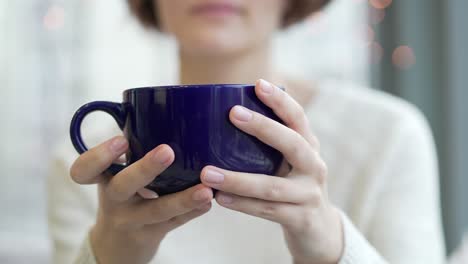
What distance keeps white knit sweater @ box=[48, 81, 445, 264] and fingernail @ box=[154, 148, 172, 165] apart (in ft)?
1.59

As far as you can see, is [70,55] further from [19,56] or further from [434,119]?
[434,119]

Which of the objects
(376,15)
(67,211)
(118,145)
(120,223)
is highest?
(376,15)

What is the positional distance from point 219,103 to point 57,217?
0.63 metres

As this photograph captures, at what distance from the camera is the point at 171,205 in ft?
1.49

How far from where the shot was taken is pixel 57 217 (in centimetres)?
92

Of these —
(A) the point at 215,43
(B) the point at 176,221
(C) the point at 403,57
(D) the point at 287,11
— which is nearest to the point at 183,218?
(B) the point at 176,221

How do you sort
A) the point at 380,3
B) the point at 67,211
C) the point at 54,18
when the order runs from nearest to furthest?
the point at 67,211 < the point at 54,18 < the point at 380,3

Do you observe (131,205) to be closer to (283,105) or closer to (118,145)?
(118,145)

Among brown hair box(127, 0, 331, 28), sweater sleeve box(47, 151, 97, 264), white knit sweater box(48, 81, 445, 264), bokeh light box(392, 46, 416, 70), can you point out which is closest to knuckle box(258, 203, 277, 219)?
white knit sweater box(48, 81, 445, 264)

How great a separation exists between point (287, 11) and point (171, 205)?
2.33 feet

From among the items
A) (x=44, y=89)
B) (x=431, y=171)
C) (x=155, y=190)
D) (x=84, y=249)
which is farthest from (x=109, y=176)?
(x=44, y=89)

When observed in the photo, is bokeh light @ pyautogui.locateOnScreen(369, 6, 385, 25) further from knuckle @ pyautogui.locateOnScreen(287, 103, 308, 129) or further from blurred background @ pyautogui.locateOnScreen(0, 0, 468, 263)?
knuckle @ pyautogui.locateOnScreen(287, 103, 308, 129)

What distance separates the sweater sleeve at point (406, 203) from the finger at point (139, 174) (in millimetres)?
504

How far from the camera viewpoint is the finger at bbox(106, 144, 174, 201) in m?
0.42
